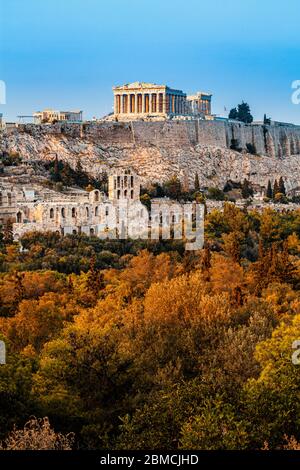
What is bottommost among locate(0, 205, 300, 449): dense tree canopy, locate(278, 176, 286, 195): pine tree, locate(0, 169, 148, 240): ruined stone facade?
locate(0, 205, 300, 449): dense tree canopy

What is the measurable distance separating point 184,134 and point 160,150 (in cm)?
282

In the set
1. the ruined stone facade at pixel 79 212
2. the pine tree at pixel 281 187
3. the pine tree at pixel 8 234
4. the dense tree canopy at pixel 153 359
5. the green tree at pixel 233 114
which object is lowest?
the dense tree canopy at pixel 153 359

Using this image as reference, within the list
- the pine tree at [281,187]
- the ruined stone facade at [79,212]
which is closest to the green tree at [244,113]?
the pine tree at [281,187]

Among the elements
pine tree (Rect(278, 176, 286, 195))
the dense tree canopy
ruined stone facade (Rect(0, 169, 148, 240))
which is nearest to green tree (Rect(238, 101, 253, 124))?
pine tree (Rect(278, 176, 286, 195))

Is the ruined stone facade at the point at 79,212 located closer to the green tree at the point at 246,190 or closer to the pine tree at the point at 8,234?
the pine tree at the point at 8,234

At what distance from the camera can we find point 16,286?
1958cm

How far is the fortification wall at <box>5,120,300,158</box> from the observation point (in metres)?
45.0

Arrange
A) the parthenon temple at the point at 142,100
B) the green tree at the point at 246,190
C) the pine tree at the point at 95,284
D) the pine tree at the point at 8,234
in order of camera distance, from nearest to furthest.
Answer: the pine tree at the point at 95,284 → the pine tree at the point at 8,234 → the green tree at the point at 246,190 → the parthenon temple at the point at 142,100

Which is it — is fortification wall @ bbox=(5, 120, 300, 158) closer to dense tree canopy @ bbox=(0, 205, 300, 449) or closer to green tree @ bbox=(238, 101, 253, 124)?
green tree @ bbox=(238, 101, 253, 124)

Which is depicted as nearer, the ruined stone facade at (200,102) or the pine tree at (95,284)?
the pine tree at (95,284)

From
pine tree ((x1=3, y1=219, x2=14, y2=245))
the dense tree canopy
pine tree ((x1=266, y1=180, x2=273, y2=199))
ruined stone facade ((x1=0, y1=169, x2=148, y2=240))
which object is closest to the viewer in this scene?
the dense tree canopy

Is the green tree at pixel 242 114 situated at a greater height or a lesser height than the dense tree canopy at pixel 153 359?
greater

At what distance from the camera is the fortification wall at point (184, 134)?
45.0 metres

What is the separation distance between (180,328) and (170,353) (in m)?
1.01
